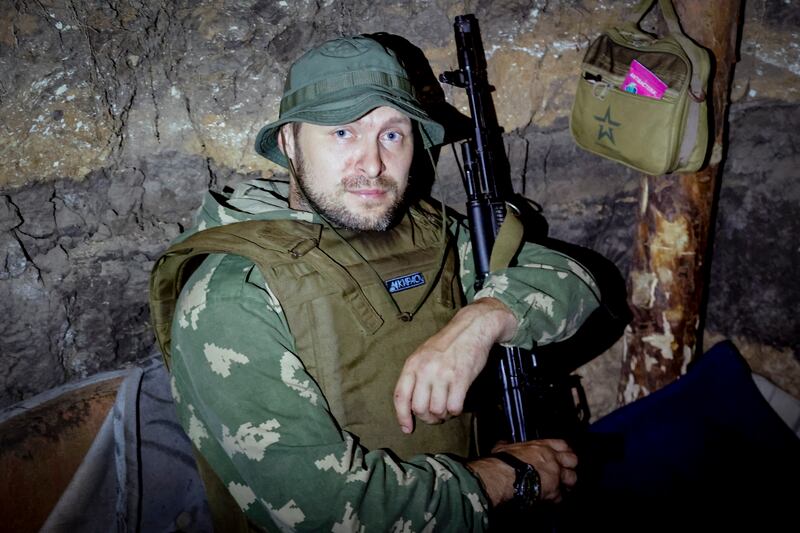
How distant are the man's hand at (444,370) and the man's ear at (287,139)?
0.92 meters

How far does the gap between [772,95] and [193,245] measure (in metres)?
2.94

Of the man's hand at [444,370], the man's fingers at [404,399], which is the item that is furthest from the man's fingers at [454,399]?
the man's fingers at [404,399]

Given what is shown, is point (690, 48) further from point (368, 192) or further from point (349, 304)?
point (349, 304)

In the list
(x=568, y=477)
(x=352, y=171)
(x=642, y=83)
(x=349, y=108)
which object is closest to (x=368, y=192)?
(x=352, y=171)

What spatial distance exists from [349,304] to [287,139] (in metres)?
0.76

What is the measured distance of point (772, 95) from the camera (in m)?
2.53

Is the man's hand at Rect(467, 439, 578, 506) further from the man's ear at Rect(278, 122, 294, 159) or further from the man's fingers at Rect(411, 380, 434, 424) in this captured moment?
the man's ear at Rect(278, 122, 294, 159)

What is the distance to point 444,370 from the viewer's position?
1500mm

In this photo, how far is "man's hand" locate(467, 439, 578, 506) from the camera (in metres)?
1.53

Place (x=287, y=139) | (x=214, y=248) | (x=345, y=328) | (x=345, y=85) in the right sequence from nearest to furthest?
(x=214, y=248)
(x=345, y=328)
(x=345, y=85)
(x=287, y=139)

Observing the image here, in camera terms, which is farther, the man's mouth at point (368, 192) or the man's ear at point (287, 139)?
the man's ear at point (287, 139)

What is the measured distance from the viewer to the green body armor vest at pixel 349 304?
1464mm

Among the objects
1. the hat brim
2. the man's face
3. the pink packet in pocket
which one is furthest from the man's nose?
the pink packet in pocket

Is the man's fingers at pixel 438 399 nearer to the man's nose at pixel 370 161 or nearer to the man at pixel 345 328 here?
the man at pixel 345 328
